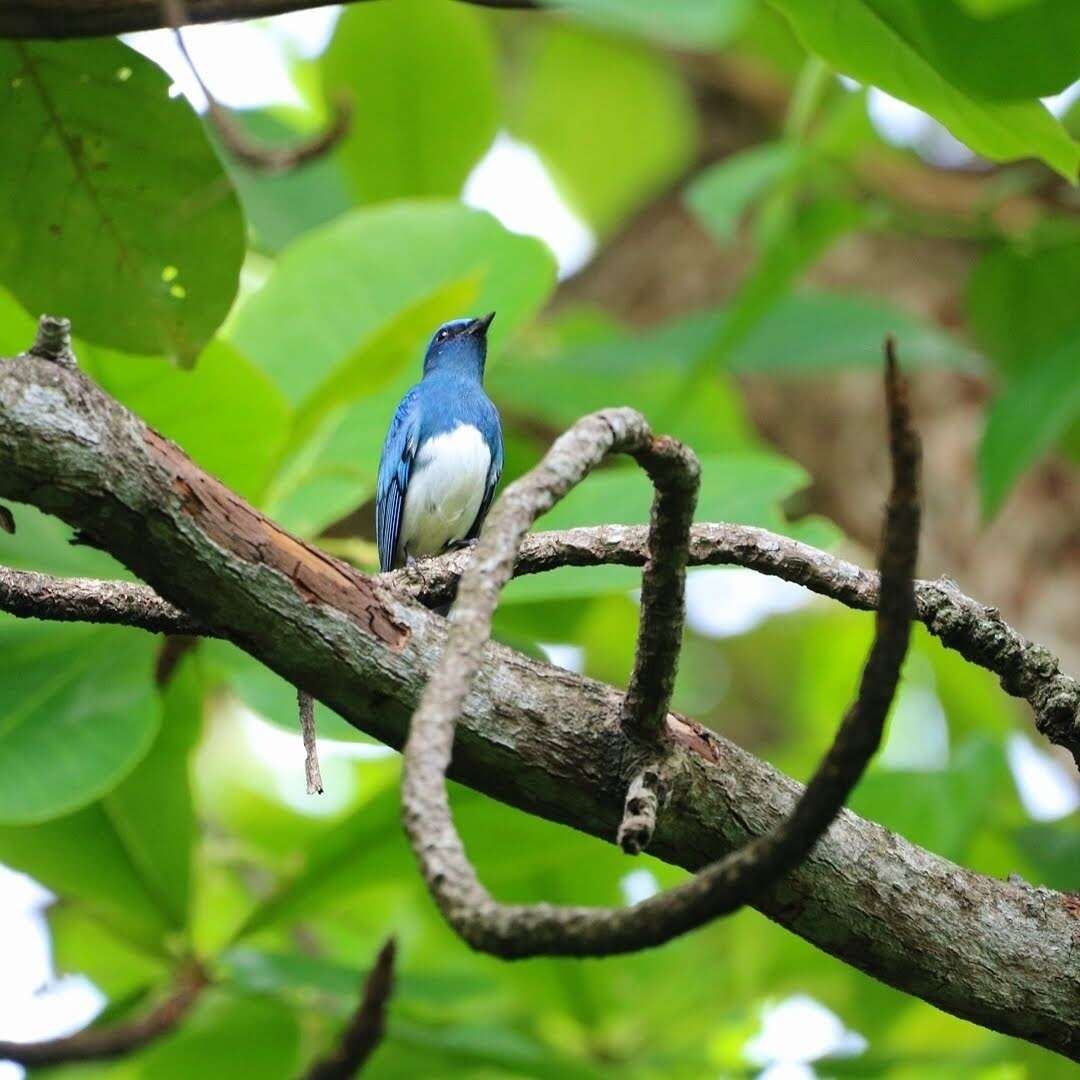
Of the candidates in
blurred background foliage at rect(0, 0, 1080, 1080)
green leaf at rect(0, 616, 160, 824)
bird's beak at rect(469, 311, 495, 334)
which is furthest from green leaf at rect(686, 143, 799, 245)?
green leaf at rect(0, 616, 160, 824)

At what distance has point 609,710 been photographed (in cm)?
191

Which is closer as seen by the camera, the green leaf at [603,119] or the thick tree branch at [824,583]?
the thick tree branch at [824,583]

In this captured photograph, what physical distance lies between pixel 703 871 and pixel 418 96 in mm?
3611

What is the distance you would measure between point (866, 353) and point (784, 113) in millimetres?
2482

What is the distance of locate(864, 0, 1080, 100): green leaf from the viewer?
1853 mm

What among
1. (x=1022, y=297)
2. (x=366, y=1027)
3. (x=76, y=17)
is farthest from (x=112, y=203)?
(x=1022, y=297)

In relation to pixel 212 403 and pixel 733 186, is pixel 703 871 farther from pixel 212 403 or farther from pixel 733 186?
pixel 733 186

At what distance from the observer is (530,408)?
4527 millimetres

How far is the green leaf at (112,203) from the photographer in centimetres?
230

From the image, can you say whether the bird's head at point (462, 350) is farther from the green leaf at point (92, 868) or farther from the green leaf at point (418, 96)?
the green leaf at point (92, 868)

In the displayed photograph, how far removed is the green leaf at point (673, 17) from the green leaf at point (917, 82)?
0.44m

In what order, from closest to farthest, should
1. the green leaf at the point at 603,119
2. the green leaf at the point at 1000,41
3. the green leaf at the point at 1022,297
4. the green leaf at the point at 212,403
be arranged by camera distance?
the green leaf at the point at 1000,41 < the green leaf at the point at 212,403 < the green leaf at the point at 1022,297 < the green leaf at the point at 603,119

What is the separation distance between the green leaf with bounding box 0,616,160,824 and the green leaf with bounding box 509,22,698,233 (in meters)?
4.37

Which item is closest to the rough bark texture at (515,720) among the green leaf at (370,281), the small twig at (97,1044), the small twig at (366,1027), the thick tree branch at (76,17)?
the small twig at (366,1027)
